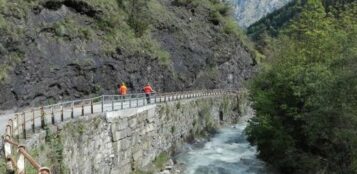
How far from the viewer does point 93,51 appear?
142ft

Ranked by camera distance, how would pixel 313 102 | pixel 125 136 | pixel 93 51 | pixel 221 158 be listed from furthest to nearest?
pixel 93 51 < pixel 221 158 < pixel 125 136 < pixel 313 102

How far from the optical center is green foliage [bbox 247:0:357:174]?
2441 centimetres

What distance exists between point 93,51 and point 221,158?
48.7ft

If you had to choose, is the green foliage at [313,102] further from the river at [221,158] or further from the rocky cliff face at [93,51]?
the rocky cliff face at [93,51]

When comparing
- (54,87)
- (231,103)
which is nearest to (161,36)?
(231,103)

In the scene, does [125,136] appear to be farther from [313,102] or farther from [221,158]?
[221,158]

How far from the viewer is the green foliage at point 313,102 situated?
80.1 feet

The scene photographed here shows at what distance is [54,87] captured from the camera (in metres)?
38.0

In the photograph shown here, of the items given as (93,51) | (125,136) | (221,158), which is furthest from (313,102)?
(93,51)

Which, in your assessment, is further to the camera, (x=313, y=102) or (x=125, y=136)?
(x=125, y=136)

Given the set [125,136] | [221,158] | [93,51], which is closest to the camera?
[125,136]

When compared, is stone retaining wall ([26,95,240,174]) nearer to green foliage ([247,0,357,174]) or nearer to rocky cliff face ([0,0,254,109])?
green foliage ([247,0,357,174])

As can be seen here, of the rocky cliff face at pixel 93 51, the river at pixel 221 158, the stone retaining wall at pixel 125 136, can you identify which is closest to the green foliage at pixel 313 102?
the river at pixel 221 158

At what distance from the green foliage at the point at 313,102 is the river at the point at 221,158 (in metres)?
1.41
